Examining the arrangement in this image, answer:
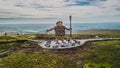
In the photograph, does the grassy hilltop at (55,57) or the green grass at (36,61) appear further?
the grassy hilltop at (55,57)

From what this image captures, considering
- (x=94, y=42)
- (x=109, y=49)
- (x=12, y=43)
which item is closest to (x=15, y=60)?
(x=12, y=43)

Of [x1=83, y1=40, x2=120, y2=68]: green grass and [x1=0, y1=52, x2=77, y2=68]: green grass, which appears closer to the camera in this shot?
[x1=0, y1=52, x2=77, y2=68]: green grass

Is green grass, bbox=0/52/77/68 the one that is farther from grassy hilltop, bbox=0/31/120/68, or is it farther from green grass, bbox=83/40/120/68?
green grass, bbox=83/40/120/68

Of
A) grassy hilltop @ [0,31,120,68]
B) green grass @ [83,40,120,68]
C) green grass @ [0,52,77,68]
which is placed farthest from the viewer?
green grass @ [83,40,120,68]

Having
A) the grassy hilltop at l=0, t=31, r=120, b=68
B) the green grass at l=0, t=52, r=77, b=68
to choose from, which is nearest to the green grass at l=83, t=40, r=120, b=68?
the grassy hilltop at l=0, t=31, r=120, b=68

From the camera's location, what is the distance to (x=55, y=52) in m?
21.9

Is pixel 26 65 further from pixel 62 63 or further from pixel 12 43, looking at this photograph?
pixel 12 43

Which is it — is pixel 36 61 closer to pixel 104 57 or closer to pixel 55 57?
pixel 55 57

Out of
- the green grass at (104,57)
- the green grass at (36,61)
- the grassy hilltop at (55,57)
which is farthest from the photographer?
the green grass at (104,57)

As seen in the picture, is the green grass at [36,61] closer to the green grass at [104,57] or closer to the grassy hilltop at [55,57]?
the grassy hilltop at [55,57]

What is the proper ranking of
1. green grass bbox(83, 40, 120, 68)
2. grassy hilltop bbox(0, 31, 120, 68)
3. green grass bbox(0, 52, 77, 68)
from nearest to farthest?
green grass bbox(0, 52, 77, 68), grassy hilltop bbox(0, 31, 120, 68), green grass bbox(83, 40, 120, 68)

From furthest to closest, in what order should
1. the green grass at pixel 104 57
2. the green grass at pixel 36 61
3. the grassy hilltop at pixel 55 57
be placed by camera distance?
the green grass at pixel 104 57
the grassy hilltop at pixel 55 57
the green grass at pixel 36 61

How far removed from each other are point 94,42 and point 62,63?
36.9ft

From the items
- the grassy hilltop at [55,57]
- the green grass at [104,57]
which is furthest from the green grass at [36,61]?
the green grass at [104,57]
